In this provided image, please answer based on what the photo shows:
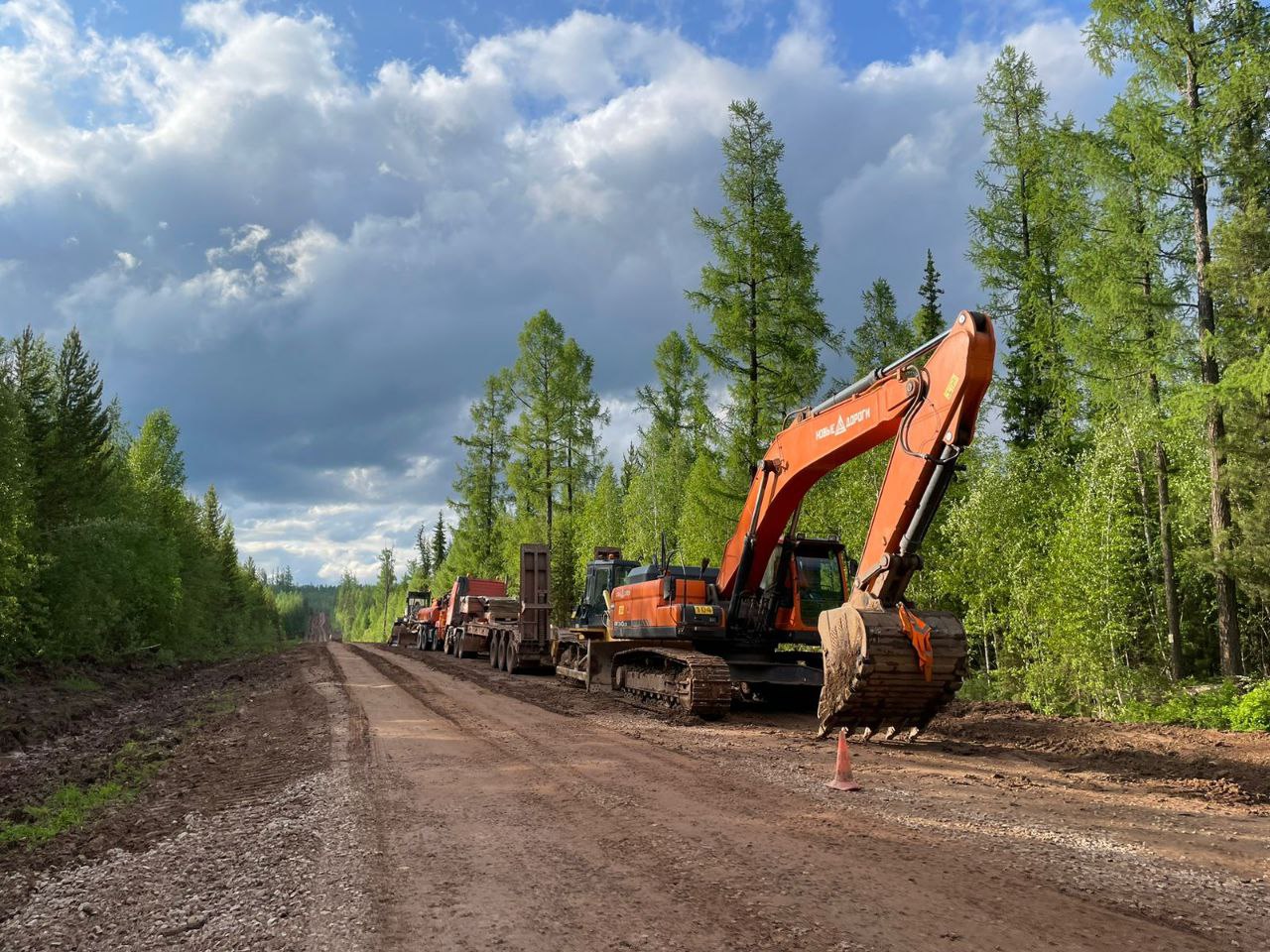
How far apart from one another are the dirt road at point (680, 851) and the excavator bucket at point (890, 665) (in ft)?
2.15

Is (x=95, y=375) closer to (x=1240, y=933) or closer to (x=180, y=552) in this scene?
(x=180, y=552)

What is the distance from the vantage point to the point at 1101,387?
52.9 ft

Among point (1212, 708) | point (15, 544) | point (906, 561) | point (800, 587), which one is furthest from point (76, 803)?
point (15, 544)

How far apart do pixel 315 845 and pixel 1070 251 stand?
1757cm

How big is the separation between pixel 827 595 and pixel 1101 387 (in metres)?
7.79

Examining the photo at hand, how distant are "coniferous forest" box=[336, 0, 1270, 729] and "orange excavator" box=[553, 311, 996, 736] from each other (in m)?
3.32

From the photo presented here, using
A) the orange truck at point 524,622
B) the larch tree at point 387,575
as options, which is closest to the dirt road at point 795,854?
the orange truck at point 524,622

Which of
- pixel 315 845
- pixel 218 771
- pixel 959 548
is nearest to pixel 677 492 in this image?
pixel 959 548

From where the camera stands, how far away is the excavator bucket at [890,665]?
8250 millimetres

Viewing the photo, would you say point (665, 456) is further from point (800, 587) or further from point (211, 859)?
point (211, 859)

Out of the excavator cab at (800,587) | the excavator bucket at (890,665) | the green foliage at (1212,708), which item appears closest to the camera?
the excavator bucket at (890,665)

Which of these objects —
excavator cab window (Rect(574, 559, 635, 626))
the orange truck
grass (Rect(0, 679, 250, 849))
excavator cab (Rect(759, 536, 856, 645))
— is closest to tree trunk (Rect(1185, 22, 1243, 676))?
excavator cab (Rect(759, 536, 856, 645))

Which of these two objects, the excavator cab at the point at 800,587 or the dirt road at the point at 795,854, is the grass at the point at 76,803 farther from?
the excavator cab at the point at 800,587

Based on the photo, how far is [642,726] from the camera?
1197 centimetres
